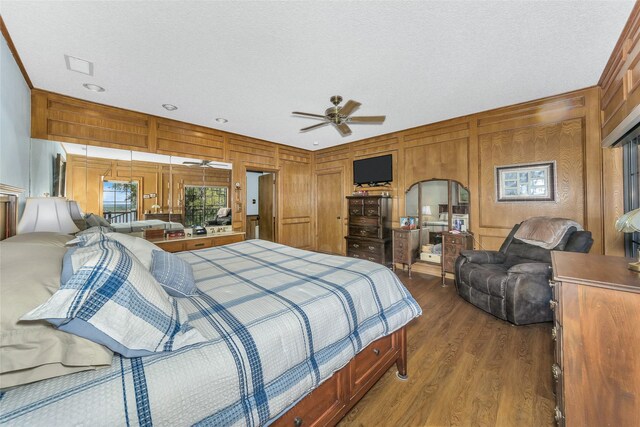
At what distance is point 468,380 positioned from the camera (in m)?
1.82

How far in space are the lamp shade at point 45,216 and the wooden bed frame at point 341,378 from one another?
0.07 m

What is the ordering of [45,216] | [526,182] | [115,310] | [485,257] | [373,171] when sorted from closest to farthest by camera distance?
[115,310], [45,216], [485,257], [526,182], [373,171]

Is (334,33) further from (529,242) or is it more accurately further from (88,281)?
(529,242)

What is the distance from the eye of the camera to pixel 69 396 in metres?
0.68

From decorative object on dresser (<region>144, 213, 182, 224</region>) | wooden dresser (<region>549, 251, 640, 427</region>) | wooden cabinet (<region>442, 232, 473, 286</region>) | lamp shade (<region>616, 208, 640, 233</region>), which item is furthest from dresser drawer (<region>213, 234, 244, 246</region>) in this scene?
lamp shade (<region>616, 208, 640, 233</region>)

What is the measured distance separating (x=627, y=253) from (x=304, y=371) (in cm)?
380

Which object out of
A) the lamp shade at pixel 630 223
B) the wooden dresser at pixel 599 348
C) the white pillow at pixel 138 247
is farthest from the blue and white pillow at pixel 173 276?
the lamp shade at pixel 630 223

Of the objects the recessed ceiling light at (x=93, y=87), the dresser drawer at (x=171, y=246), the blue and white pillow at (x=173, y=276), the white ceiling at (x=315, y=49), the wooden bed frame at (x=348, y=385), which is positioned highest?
the recessed ceiling light at (x=93, y=87)

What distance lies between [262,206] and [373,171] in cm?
306

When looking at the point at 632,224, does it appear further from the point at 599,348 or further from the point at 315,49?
the point at 315,49

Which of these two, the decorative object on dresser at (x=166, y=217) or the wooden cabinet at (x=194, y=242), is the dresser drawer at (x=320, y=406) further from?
the decorative object on dresser at (x=166, y=217)

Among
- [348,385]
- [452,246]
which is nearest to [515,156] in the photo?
[452,246]

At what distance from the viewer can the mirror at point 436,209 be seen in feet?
13.5

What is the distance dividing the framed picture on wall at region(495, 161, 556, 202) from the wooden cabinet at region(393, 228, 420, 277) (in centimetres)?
139
